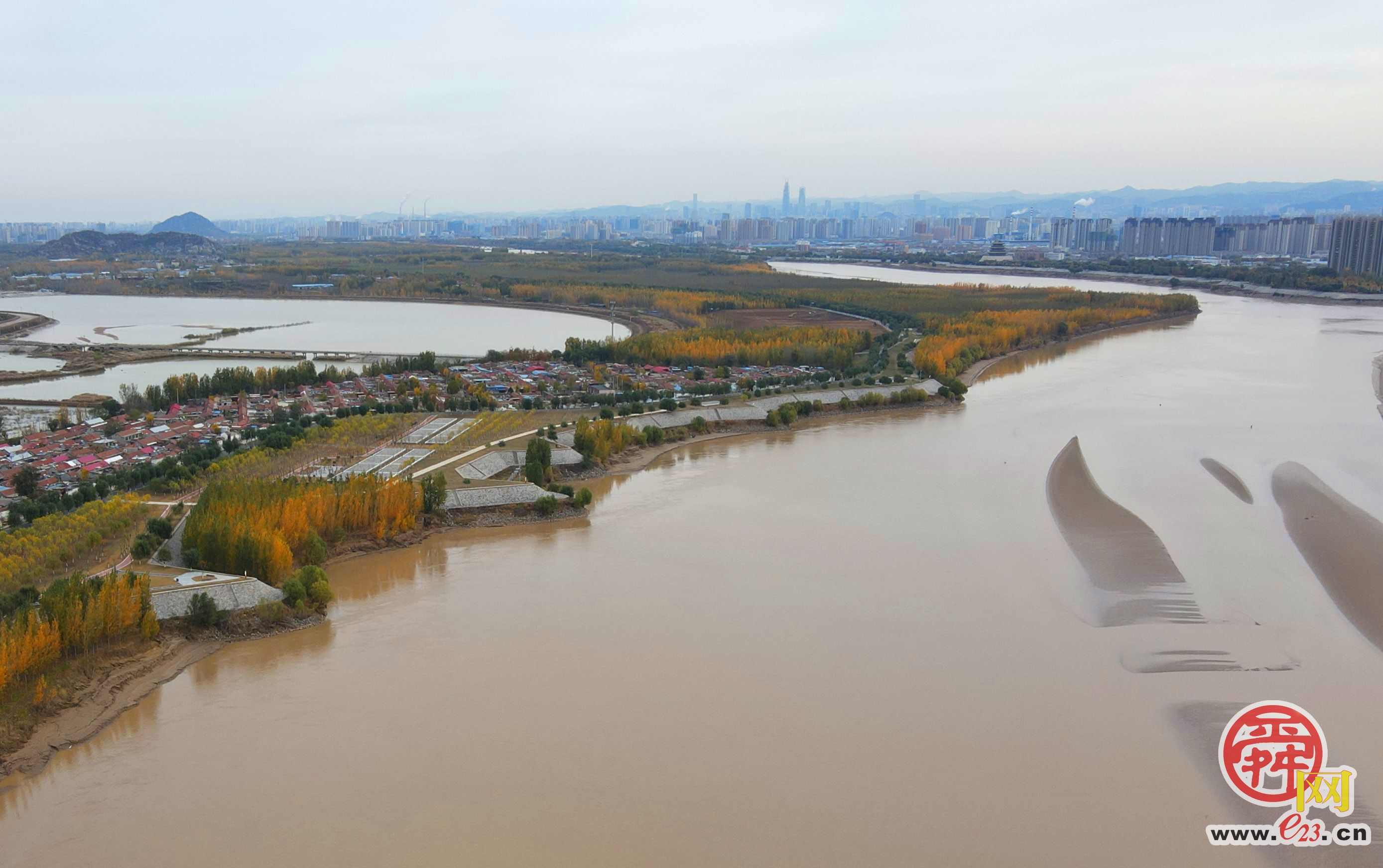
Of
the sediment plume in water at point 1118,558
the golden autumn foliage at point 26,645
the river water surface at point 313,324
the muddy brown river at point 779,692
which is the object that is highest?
the golden autumn foliage at point 26,645

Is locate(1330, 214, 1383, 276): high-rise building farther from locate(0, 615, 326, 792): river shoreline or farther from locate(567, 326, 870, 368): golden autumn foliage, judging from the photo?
locate(0, 615, 326, 792): river shoreline

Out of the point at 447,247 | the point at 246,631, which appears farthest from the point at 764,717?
the point at 447,247

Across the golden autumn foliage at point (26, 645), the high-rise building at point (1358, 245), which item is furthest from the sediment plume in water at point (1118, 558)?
the high-rise building at point (1358, 245)

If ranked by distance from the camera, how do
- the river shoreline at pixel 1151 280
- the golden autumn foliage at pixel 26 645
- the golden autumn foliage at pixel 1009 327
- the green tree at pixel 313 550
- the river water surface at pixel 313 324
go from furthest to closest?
the river shoreline at pixel 1151 280, the river water surface at pixel 313 324, the golden autumn foliage at pixel 1009 327, the green tree at pixel 313 550, the golden autumn foliage at pixel 26 645

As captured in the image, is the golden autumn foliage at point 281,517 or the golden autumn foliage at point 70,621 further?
the golden autumn foliage at point 281,517

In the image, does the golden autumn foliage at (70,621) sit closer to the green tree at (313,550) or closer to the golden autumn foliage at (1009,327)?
the green tree at (313,550)

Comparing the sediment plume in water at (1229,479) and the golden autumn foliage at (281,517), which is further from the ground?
the golden autumn foliage at (281,517)

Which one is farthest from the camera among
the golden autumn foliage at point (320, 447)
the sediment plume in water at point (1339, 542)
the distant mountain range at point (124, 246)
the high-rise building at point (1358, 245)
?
the distant mountain range at point (124, 246)
